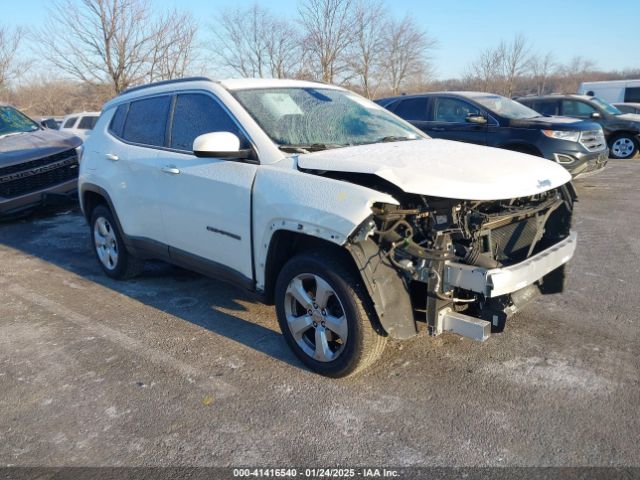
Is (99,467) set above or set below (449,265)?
below

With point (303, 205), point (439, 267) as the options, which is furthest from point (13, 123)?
point (439, 267)

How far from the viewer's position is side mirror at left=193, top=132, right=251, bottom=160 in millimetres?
3516

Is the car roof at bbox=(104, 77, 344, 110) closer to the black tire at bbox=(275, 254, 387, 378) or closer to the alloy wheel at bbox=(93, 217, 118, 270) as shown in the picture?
the alloy wheel at bbox=(93, 217, 118, 270)

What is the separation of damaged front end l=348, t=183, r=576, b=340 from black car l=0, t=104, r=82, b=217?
6875mm

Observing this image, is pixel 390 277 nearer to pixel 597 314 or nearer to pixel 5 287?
pixel 597 314

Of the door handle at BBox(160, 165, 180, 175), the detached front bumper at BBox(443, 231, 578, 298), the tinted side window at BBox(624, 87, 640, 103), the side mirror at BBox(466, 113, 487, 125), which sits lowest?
the detached front bumper at BBox(443, 231, 578, 298)

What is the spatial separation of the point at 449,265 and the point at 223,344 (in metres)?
1.85

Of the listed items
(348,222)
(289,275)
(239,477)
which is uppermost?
(348,222)

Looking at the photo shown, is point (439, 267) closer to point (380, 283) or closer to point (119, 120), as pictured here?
point (380, 283)

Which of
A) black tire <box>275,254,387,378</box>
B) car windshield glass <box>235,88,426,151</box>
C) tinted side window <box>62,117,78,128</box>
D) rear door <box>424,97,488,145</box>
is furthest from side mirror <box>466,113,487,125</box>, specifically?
tinted side window <box>62,117,78,128</box>

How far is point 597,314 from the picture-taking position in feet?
14.0

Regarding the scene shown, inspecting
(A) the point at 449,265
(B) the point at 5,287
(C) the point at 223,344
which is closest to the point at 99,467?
(C) the point at 223,344

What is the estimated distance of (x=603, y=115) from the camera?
46.7ft

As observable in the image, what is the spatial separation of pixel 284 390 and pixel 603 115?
14091 mm
